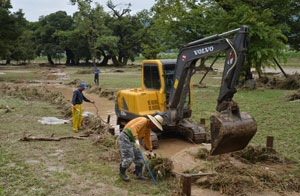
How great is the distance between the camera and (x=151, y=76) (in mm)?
10195

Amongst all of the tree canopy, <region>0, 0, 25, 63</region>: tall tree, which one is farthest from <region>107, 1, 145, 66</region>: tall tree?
<region>0, 0, 25, 63</region>: tall tree

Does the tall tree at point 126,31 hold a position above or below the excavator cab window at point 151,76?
above

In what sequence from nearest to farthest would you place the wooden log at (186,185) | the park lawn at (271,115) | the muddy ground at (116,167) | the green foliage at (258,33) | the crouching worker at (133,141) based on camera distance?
the wooden log at (186,185) → the muddy ground at (116,167) → the crouching worker at (133,141) → the park lawn at (271,115) → the green foliage at (258,33)

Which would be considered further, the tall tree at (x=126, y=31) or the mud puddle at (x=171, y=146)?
the tall tree at (x=126, y=31)

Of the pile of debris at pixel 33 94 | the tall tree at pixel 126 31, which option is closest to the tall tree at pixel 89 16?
the tall tree at pixel 126 31

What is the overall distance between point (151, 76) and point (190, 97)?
1469mm

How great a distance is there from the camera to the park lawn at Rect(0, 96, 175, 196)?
6016mm

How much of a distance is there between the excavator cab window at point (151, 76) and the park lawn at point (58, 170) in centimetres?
270

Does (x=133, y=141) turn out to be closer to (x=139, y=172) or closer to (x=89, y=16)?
(x=139, y=172)

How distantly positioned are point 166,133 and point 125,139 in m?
4.30

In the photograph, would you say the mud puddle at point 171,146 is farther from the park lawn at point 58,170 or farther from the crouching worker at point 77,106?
the crouching worker at point 77,106

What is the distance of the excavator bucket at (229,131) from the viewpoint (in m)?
6.37

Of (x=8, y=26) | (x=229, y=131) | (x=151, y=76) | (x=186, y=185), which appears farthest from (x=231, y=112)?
(x=8, y=26)

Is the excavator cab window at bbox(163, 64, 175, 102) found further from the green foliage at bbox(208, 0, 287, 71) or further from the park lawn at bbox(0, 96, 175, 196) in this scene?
the green foliage at bbox(208, 0, 287, 71)
